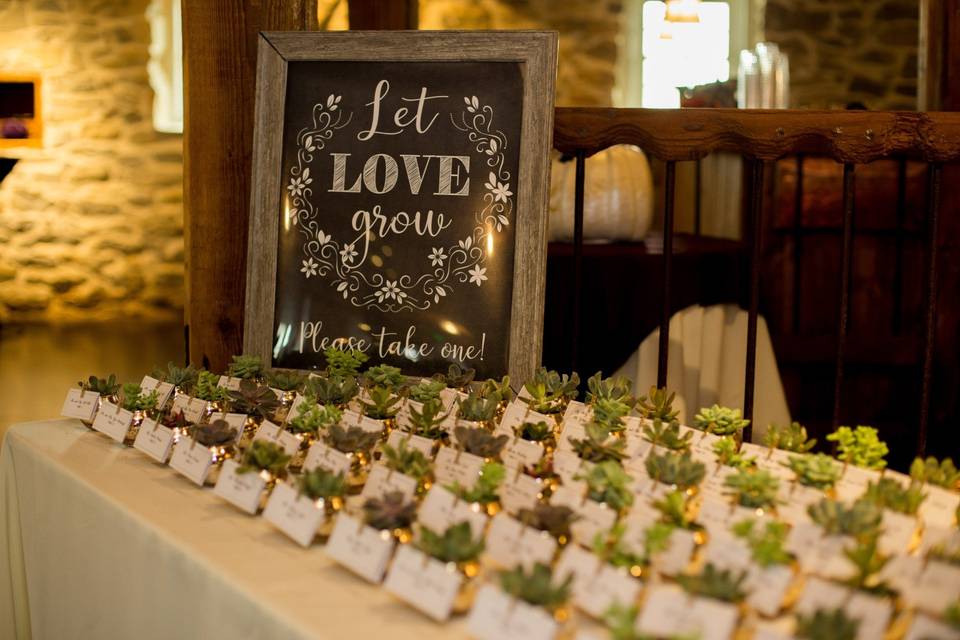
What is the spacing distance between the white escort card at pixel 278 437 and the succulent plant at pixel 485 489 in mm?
275

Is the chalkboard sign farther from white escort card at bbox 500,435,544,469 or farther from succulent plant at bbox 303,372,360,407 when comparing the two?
white escort card at bbox 500,435,544,469

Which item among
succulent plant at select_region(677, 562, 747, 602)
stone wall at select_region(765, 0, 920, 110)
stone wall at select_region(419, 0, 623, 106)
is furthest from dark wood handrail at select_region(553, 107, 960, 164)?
stone wall at select_region(765, 0, 920, 110)

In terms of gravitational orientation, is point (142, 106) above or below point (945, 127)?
above

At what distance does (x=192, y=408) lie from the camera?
130cm

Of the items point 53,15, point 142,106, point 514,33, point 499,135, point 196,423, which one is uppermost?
point 53,15

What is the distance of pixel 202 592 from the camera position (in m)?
0.91

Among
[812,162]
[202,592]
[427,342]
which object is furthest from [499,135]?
[812,162]

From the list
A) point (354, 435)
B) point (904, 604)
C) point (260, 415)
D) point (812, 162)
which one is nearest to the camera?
point (904, 604)

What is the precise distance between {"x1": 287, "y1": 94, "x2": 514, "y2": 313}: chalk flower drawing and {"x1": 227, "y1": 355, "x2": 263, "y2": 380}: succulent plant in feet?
0.64

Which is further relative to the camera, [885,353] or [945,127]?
[885,353]

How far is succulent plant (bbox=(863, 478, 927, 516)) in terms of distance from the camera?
88 cm

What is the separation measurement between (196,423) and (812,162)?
104 inches

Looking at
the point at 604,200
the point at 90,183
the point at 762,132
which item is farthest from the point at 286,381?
the point at 90,183

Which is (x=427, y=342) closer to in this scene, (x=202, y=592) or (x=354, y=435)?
(x=354, y=435)
